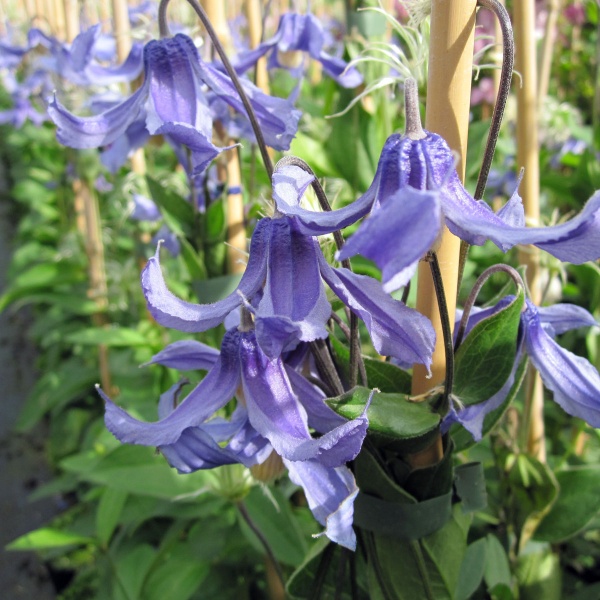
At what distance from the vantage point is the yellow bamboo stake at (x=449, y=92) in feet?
1.64

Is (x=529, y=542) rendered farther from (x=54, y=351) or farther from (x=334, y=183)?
(x=54, y=351)

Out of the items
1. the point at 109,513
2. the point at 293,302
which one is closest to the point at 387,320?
the point at 293,302

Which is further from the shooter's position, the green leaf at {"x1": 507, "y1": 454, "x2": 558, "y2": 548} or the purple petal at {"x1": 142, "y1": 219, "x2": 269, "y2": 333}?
the green leaf at {"x1": 507, "y1": 454, "x2": 558, "y2": 548}

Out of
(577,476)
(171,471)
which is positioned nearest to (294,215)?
(577,476)

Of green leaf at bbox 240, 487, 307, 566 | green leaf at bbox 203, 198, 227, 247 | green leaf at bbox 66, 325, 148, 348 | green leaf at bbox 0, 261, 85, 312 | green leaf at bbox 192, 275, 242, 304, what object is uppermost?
green leaf at bbox 203, 198, 227, 247

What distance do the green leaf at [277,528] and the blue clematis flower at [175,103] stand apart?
0.60 metres

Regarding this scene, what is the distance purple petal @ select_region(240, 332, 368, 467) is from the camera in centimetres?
44

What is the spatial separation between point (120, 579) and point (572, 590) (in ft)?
2.57

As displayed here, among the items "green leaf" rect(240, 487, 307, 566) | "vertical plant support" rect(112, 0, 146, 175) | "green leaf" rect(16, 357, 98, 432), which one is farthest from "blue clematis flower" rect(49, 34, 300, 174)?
"green leaf" rect(16, 357, 98, 432)

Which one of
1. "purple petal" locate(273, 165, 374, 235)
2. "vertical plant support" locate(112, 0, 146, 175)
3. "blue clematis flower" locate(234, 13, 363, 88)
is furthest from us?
"vertical plant support" locate(112, 0, 146, 175)

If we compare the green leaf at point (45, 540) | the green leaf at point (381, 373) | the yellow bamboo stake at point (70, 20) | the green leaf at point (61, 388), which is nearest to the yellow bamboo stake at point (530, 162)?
the green leaf at point (381, 373)

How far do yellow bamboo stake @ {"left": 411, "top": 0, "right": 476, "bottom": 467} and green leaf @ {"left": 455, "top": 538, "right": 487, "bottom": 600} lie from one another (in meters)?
0.31

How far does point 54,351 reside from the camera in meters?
2.31

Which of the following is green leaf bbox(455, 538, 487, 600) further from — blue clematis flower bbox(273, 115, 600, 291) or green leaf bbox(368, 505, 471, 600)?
blue clematis flower bbox(273, 115, 600, 291)
